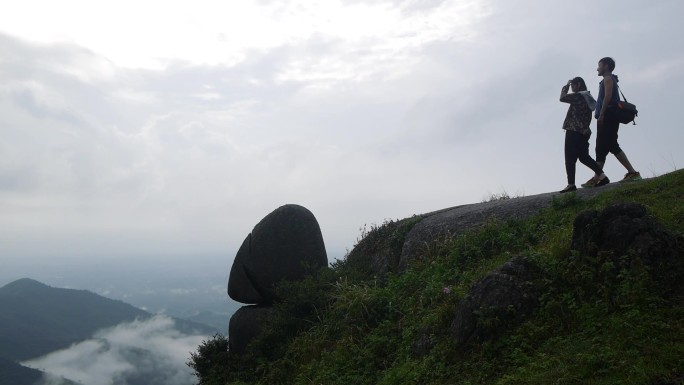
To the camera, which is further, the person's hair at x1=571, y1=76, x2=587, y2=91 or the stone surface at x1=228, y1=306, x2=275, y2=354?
the stone surface at x1=228, y1=306, x2=275, y2=354

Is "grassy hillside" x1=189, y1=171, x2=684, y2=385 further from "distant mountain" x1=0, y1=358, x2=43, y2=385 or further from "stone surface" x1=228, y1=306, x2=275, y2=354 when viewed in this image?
"distant mountain" x1=0, y1=358, x2=43, y2=385

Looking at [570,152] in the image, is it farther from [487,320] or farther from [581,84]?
[487,320]

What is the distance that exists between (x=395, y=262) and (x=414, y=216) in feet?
6.96

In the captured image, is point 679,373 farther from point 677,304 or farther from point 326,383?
point 326,383

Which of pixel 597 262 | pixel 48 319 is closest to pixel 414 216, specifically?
pixel 597 262

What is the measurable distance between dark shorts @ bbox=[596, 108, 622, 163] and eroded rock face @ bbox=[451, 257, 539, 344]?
5800 millimetres

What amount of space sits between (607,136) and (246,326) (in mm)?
10431

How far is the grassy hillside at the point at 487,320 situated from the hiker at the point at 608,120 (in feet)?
3.55

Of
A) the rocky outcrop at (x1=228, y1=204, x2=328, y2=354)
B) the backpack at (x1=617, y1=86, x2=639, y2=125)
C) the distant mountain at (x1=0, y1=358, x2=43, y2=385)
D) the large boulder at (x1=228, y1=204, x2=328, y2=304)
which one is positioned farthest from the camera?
the distant mountain at (x1=0, y1=358, x2=43, y2=385)

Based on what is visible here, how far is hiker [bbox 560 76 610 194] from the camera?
39.7 feet

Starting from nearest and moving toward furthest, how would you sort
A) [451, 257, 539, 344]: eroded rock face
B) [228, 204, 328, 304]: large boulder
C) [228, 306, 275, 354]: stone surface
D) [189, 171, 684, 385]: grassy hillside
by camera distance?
1. [189, 171, 684, 385]: grassy hillside
2. [451, 257, 539, 344]: eroded rock face
3. [228, 306, 275, 354]: stone surface
4. [228, 204, 328, 304]: large boulder

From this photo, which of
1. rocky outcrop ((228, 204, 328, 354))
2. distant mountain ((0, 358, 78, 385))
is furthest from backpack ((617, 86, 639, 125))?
distant mountain ((0, 358, 78, 385))

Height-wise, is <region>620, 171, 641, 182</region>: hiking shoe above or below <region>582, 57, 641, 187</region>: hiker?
below

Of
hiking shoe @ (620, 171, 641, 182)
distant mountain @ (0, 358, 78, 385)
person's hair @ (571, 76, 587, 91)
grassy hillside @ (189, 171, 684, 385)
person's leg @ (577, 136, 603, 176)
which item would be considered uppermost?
distant mountain @ (0, 358, 78, 385)
